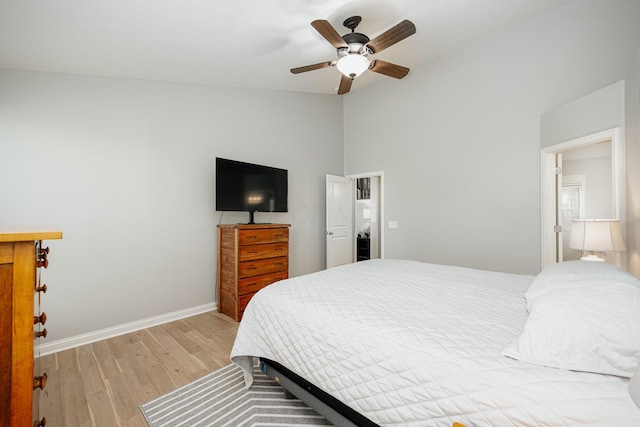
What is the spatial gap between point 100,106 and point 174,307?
2.20 metres

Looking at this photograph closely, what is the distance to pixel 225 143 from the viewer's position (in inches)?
142

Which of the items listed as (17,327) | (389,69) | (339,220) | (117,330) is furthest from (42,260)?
(339,220)

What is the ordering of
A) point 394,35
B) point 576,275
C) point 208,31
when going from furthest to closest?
point 208,31
point 394,35
point 576,275

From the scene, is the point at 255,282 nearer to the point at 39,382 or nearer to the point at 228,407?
the point at 228,407

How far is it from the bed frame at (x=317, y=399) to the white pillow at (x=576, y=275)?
41.6 inches

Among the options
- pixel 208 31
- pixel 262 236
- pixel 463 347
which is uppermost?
pixel 208 31

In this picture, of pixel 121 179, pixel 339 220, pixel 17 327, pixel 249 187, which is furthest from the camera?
pixel 339 220

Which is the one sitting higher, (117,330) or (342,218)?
(342,218)

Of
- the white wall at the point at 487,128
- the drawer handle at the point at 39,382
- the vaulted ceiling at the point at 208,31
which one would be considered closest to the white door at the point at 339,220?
the white wall at the point at 487,128

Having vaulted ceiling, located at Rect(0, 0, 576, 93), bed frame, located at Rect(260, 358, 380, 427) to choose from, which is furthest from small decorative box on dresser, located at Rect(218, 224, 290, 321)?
vaulted ceiling, located at Rect(0, 0, 576, 93)

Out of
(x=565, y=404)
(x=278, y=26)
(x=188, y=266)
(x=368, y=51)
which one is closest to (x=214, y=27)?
(x=278, y=26)

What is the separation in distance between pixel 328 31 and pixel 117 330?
333 cm

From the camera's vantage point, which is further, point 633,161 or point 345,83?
point 345,83

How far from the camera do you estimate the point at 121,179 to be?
284 centimetres
